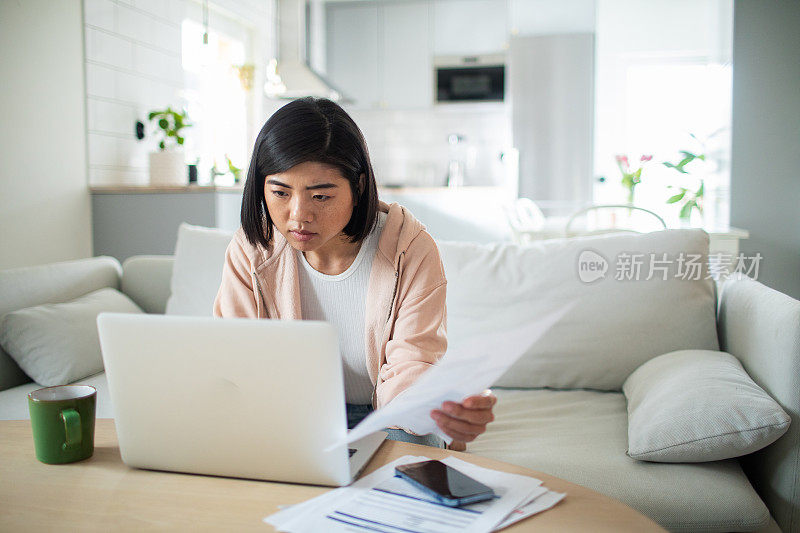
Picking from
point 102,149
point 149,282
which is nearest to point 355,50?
point 102,149

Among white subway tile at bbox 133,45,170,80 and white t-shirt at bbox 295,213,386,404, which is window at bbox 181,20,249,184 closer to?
white subway tile at bbox 133,45,170,80

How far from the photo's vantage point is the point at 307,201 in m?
1.13

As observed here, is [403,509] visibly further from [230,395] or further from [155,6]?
[155,6]

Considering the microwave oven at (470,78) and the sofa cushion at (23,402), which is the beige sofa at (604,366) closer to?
the sofa cushion at (23,402)

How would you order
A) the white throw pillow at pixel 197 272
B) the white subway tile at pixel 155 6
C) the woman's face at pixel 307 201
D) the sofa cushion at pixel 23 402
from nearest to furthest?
the woman's face at pixel 307 201, the sofa cushion at pixel 23 402, the white throw pillow at pixel 197 272, the white subway tile at pixel 155 6

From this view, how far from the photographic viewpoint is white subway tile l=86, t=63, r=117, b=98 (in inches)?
130

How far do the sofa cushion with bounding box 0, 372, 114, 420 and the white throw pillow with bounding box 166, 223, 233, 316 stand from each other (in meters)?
0.32

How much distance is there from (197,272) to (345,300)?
1007mm

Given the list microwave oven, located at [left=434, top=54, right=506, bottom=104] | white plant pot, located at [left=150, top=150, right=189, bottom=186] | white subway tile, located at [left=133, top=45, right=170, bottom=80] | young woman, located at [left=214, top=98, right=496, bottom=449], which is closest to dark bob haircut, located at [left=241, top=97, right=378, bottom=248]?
young woman, located at [left=214, top=98, right=496, bottom=449]

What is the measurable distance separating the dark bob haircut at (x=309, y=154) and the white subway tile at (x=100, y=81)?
98.0 inches

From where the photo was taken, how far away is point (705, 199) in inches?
145

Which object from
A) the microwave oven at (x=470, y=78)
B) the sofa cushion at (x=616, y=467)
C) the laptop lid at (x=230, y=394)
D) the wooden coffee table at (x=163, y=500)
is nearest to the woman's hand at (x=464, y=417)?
the wooden coffee table at (x=163, y=500)

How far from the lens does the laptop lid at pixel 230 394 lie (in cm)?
75

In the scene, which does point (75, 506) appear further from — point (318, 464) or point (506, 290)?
point (506, 290)
